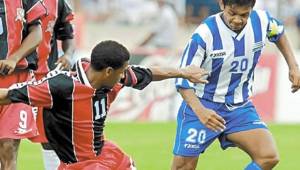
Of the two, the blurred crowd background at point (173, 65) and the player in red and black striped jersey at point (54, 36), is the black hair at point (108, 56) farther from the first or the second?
the blurred crowd background at point (173, 65)

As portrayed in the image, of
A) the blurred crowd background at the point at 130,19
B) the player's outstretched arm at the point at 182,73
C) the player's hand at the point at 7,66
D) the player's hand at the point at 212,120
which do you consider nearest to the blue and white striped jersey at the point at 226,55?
the player's hand at the point at 212,120

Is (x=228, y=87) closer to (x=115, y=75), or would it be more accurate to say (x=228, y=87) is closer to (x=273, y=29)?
(x=273, y=29)

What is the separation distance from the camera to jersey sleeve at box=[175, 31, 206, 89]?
343 inches

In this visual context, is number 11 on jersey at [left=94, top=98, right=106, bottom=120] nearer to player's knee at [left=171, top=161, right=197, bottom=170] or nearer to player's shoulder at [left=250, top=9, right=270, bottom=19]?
player's knee at [left=171, top=161, right=197, bottom=170]

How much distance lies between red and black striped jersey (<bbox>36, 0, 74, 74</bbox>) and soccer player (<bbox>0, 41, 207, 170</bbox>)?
4.68 feet

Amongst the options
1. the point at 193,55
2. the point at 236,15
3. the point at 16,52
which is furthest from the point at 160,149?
the point at 16,52

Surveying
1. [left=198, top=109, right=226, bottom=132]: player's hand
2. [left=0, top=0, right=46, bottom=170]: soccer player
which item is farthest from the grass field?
[left=198, top=109, right=226, bottom=132]: player's hand

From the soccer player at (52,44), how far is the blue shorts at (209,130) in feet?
3.78

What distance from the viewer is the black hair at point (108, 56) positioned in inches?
288

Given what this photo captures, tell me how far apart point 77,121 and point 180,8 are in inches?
580

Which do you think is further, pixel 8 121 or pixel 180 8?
pixel 180 8

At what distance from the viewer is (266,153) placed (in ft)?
28.3

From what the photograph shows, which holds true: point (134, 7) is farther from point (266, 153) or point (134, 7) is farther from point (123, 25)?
point (266, 153)

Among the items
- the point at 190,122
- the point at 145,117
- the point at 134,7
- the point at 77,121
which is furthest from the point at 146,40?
the point at 77,121
